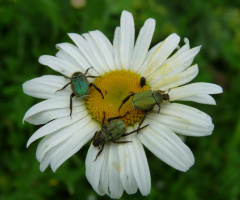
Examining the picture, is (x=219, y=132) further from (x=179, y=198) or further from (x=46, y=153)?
(x=46, y=153)

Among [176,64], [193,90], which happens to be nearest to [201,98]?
[193,90]

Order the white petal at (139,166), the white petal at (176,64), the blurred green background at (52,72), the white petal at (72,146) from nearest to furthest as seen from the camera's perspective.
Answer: the white petal at (139,166)
the white petal at (72,146)
the white petal at (176,64)
the blurred green background at (52,72)

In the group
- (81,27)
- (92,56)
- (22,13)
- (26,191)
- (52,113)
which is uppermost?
(22,13)

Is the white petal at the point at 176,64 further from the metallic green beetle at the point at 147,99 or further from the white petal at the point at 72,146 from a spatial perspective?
the white petal at the point at 72,146

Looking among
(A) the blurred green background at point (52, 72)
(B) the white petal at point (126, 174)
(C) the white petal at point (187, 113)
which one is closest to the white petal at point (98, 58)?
(C) the white petal at point (187, 113)

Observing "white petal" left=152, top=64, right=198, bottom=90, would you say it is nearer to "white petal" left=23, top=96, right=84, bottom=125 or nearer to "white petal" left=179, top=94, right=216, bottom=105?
"white petal" left=179, top=94, right=216, bottom=105

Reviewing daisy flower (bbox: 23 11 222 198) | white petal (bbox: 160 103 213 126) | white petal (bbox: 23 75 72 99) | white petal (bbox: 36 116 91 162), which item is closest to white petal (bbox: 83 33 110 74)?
daisy flower (bbox: 23 11 222 198)

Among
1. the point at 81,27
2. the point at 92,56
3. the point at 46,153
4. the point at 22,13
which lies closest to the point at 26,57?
the point at 22,13

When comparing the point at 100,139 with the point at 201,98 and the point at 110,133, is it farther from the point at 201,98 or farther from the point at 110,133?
the point at 201,98
